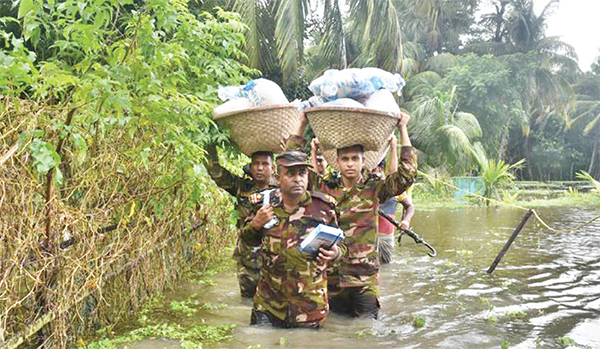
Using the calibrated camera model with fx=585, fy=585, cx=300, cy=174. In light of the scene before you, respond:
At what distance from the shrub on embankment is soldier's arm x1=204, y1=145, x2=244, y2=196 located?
0.20 m

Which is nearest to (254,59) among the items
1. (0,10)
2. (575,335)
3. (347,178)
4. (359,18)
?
(359,18)

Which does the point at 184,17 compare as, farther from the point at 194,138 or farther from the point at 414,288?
the point at 414,288

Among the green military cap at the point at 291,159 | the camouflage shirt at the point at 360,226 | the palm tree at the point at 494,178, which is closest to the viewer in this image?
the green military cap at the point at 291,159

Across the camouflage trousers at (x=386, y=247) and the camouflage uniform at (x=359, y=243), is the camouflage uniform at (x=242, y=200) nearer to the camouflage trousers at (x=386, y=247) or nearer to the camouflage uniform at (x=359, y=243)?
the camouflage uniform at (x=359, y=243)

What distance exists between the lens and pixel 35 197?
10.8 ft

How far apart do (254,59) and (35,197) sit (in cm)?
1057

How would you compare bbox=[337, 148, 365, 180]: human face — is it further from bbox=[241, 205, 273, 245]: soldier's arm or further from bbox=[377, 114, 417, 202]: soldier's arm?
bbox=[241, 205, 273, 245]: soldier's arm

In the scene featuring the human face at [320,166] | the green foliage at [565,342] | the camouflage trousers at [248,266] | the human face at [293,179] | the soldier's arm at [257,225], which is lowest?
the green foliage at [565,342]

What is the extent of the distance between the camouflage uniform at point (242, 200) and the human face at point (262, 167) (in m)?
0.13

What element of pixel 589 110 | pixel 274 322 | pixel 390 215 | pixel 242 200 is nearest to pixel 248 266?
pixel 242 200

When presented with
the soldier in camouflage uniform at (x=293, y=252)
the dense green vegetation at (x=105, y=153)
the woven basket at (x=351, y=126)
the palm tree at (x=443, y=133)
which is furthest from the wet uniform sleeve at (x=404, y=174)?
the palm tree at (x=443, y=133)

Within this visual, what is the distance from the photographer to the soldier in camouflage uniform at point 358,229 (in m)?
4.51

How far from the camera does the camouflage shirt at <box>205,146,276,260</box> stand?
490 cm

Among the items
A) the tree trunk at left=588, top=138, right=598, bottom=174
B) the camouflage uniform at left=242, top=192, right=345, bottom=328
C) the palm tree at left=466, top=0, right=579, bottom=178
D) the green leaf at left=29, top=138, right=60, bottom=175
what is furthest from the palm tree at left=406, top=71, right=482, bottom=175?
the green leaf at left=29, top=138, right=60, bottom=175
